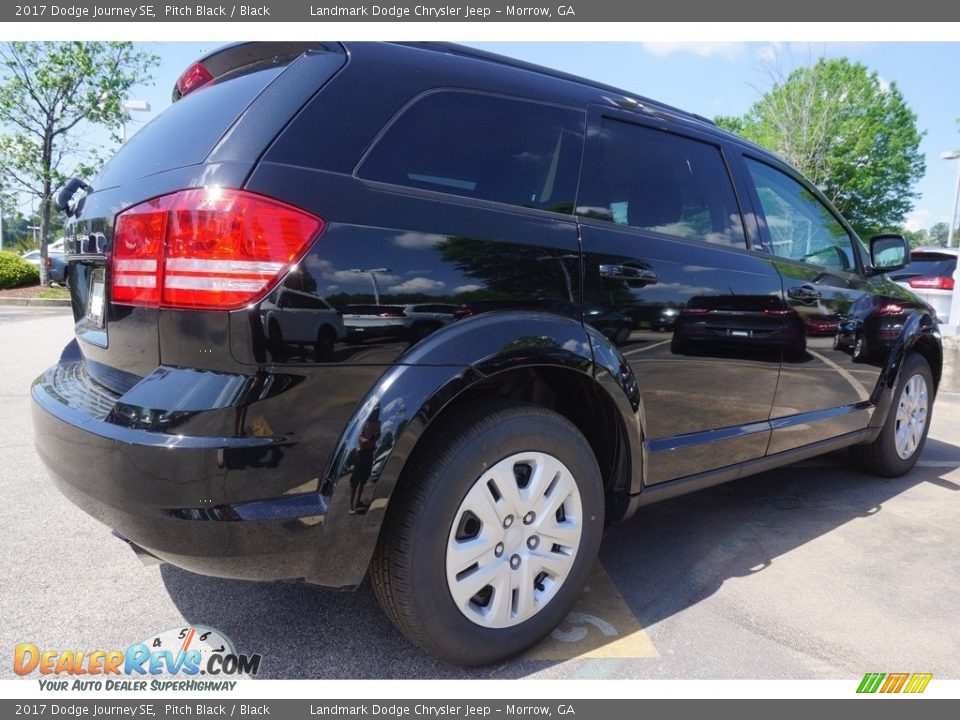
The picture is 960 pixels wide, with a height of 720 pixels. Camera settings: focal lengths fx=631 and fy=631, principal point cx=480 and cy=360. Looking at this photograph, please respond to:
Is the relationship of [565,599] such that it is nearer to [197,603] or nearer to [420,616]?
[420,616]

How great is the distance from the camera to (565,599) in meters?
2.11

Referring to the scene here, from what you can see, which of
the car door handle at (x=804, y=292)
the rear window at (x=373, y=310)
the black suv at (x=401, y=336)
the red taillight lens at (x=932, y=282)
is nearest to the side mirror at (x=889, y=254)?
the car door handle at (x=804, y=292)

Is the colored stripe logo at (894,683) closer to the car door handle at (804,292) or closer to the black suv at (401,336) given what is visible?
the black suv at (401,336)

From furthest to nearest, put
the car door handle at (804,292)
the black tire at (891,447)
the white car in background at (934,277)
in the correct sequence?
the white car in background at (934,277) → the black tire at (891,447) → the car door handle at (804,292)

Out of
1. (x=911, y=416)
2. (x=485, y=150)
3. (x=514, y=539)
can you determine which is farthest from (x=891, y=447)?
(x=485, y=150)

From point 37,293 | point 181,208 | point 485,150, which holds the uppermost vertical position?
point 485,150

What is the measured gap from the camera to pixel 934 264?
1002 cm

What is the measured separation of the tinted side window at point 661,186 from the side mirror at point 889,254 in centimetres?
151

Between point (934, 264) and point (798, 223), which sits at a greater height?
point (798, 223)

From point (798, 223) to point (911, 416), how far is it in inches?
67.5

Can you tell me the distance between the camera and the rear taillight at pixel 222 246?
152 centimetres

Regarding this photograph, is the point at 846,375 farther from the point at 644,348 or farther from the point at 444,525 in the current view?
the point at 444,525
